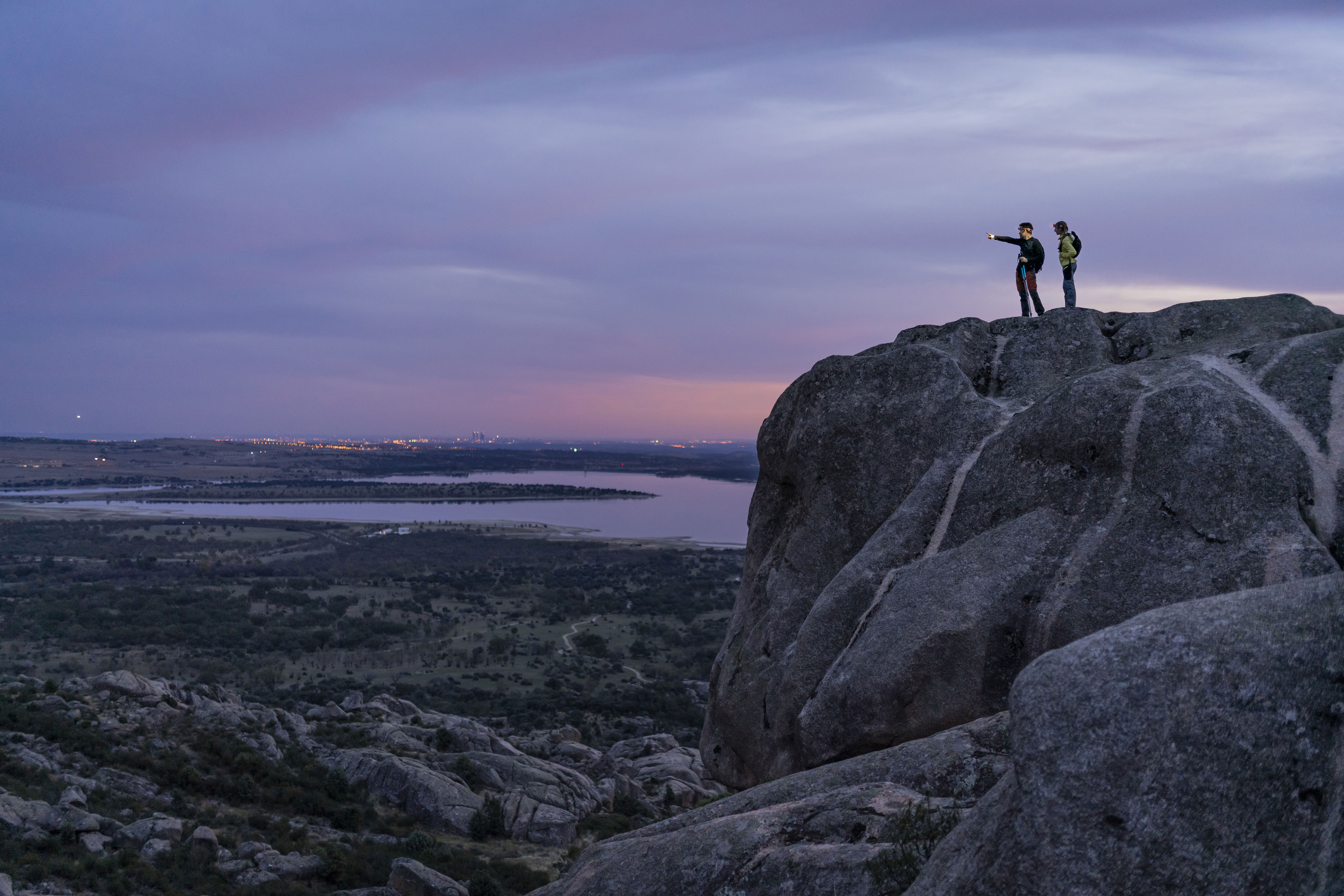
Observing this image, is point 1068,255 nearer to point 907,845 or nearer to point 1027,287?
point 1027,287

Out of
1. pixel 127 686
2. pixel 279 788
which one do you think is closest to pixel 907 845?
pixel 279 788

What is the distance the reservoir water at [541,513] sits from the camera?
4877 inches

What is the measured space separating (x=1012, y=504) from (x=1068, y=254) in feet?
20.7

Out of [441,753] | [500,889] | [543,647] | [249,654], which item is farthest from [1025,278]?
[249,654]

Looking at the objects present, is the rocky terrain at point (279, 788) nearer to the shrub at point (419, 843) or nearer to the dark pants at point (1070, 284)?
the shrub at point (419, 843)

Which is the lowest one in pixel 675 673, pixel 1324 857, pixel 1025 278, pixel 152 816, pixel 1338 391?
pixel 675 673

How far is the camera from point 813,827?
7285 mm

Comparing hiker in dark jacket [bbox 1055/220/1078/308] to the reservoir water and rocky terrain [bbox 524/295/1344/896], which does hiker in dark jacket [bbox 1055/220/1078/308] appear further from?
the reservoir water

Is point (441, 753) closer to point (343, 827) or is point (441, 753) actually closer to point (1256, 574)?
point (343, 827)

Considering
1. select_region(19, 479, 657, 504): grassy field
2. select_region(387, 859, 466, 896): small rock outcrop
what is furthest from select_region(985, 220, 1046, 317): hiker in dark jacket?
select_region(19, 479, 657, 504): grassy field

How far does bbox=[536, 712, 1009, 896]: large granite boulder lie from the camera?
6.72 meters

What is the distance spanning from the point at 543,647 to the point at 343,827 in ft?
93.5

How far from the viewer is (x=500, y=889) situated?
1953cm

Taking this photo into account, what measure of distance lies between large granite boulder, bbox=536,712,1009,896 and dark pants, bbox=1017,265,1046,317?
9.35m
